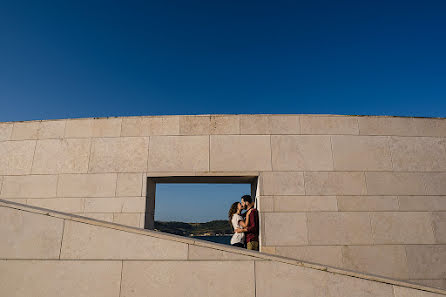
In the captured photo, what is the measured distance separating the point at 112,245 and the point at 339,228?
5.46 metres

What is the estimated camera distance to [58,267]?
402 cm

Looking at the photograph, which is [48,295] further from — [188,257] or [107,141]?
[107,141]

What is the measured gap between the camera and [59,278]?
13.1ft

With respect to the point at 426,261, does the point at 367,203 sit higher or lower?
higher

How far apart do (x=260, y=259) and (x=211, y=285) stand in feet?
2.46

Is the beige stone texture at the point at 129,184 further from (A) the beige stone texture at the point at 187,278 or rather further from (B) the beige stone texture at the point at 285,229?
(A) the beige stone texture at the point at 187,278

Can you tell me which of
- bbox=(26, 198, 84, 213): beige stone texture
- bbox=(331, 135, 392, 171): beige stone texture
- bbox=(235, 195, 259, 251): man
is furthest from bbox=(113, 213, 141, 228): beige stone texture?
bbox=(331, 135, 392, 171): beige stone texture

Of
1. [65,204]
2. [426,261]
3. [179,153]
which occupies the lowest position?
[426,261]

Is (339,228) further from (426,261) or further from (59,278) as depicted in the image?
(59,278)

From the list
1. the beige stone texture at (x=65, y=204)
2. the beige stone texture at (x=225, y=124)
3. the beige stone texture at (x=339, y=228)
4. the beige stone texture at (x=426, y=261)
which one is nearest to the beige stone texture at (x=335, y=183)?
the beige stone texture at (x=339, y=228)

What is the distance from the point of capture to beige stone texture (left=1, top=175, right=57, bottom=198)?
25.8ft

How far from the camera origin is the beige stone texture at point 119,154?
7871 mm

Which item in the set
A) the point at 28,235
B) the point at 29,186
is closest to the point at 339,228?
the point at 28,235

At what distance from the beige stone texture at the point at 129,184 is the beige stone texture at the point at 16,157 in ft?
8.79
